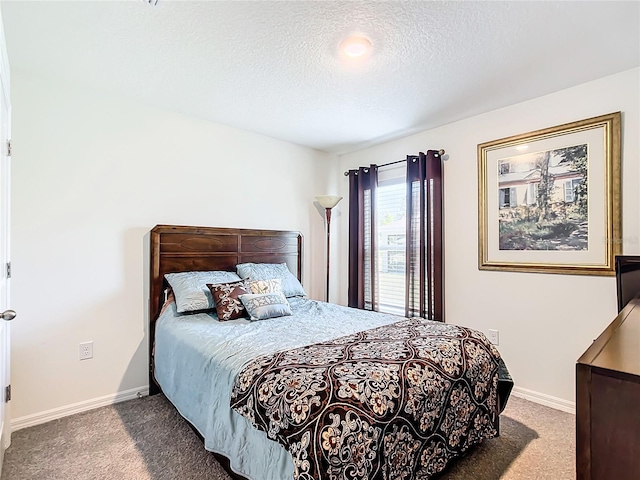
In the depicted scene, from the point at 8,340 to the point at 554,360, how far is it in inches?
146

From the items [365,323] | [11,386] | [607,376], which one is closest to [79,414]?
[11,386]

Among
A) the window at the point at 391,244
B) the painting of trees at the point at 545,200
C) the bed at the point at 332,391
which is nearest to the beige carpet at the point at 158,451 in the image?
the bed at the point at 332,391

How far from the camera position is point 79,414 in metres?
2.38

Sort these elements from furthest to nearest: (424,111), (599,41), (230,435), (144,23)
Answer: (424,111)
(599,41)
(144,23)
(230,435)

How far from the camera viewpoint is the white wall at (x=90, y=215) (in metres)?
2.25

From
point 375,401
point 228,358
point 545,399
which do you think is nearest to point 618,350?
point 375,401

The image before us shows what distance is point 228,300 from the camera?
8.16 ft

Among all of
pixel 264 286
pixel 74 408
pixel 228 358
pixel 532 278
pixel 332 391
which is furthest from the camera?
pixel 264 286

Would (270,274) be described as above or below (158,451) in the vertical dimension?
above

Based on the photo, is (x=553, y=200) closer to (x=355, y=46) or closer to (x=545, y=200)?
(x=545, y=200)

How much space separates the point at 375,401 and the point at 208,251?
2.21 meters

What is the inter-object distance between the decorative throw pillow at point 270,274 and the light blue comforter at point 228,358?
1.16ft

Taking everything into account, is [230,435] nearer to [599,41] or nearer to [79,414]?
[79,414]

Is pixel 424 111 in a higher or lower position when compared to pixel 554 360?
higher
